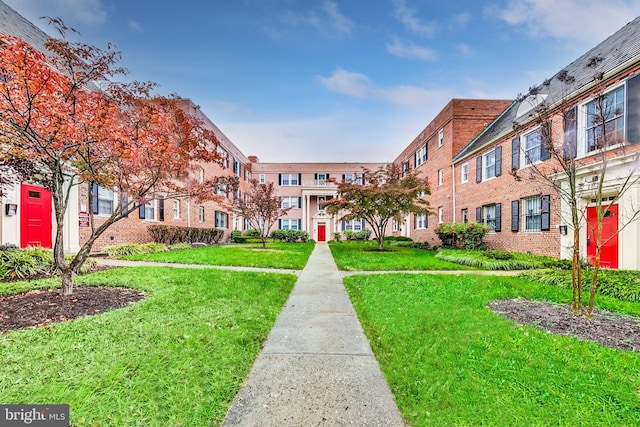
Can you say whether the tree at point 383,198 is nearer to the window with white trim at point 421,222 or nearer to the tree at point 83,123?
the window with white trim at point 421,222

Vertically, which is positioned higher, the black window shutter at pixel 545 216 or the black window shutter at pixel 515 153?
the black window shutter at pixel 515 153

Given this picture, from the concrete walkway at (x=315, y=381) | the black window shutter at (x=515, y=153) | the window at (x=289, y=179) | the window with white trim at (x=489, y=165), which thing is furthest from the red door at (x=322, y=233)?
the concrete walkway at (x=315, y=381)

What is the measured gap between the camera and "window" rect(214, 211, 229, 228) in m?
23.7

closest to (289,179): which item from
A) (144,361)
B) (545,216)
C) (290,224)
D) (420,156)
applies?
(290,224)

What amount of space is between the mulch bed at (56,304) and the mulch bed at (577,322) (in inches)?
249

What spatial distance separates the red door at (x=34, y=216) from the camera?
32.1ft

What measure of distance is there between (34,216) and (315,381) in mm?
12269

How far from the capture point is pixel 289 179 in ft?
110

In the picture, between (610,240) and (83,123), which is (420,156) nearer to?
(610,240)

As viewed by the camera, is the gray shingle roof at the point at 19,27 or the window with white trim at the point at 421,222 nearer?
the gray shingle roof at the point at 19,27

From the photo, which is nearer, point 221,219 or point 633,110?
point 633,110

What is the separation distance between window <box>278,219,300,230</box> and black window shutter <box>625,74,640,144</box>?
1066 inches

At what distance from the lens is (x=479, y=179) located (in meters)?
15.9

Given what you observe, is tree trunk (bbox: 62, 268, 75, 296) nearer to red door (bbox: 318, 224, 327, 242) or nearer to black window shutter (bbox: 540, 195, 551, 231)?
black window shutter (bbox: 540, 195, 551, 231)
